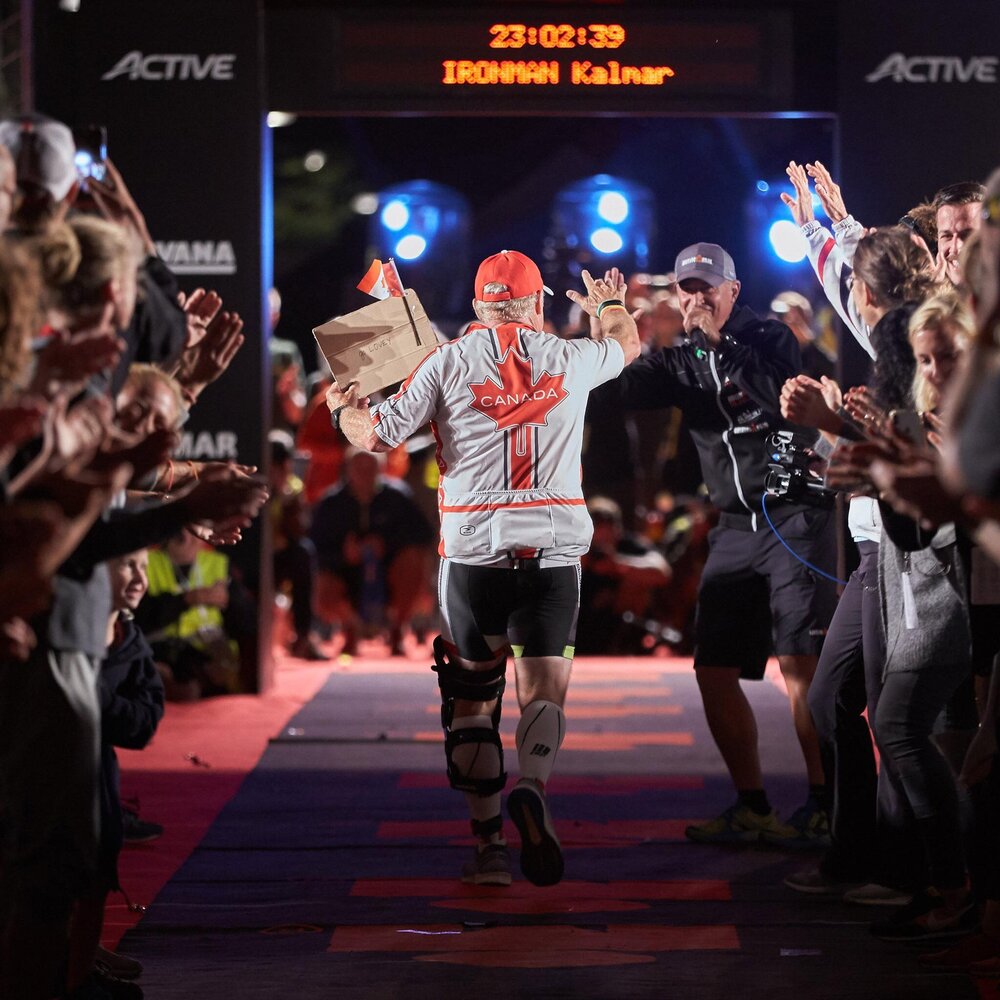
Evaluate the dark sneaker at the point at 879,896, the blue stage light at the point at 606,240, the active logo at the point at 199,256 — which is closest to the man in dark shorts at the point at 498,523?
the dark sneaker at the point at 879,896

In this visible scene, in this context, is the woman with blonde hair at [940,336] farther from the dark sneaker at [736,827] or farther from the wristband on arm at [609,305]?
the dark sneaker at [736,827]

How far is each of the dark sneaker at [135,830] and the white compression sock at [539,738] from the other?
141cm

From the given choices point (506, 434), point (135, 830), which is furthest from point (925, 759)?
point (135, 830)

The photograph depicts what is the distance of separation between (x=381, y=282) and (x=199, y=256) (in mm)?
3387

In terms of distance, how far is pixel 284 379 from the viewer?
1207 cm

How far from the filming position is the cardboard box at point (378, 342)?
5.15 metres

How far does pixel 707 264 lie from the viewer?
5.38 m

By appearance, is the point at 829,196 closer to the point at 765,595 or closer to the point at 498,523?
the point at 765,595

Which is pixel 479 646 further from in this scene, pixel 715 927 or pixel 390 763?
pixel 390 763

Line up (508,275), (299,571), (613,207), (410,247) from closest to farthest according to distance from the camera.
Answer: (508,275), (299,571), (410,247), (613,207)

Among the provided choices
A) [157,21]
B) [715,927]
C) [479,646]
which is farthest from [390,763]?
[157,21]

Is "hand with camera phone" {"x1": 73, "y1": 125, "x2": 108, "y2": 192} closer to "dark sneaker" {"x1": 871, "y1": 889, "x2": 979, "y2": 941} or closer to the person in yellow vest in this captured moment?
"dark sneaker" {"x1": 871, "y1": 889, "x2": 979, "y2": 941}

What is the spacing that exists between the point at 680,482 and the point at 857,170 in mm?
3393

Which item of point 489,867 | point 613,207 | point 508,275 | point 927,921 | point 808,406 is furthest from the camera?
point 613,207
